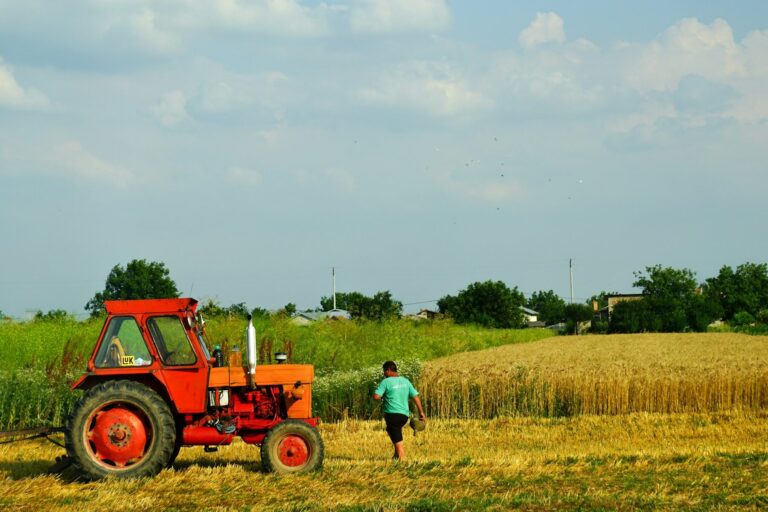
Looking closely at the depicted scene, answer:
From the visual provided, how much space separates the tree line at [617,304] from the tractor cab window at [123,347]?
4523cm

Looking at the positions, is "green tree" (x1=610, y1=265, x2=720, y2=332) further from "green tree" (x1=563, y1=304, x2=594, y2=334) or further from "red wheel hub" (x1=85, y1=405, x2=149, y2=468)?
"red wheel hub" (x1=85, y1=405, x2=149, y2=468)

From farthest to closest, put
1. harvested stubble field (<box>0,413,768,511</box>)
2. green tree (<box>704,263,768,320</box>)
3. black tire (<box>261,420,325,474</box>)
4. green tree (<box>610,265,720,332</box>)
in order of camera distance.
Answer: green tree (<box>704,263,768,320</box>), green tree (<box>610,265,720,332</box>), black tire (<box>261,420,325,474</box>), harvested stubble field (<box>0,413,768,511</box>)

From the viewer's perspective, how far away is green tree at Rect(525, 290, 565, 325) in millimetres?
152000

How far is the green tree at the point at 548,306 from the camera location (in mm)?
152000

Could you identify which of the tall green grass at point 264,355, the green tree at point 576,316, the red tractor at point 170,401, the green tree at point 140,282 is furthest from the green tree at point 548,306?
the red tractor at point 170,401

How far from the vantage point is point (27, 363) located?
25.2m

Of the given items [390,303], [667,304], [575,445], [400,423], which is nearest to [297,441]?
[400,423]

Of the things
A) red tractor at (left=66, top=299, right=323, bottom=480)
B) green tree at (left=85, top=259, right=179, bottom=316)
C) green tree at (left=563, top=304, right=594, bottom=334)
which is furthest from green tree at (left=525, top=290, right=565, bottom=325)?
red tractor at (left=66, top=299, right=323, bottom=480)

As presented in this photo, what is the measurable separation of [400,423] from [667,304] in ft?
234

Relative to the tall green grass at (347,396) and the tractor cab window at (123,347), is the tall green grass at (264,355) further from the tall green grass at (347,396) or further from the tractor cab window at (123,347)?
the tractor cab window at (123,347)

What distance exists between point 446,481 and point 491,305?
94.4 meters

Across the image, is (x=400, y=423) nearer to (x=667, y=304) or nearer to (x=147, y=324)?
(x=147, y=324)

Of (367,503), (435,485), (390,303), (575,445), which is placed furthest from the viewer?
(390,303)

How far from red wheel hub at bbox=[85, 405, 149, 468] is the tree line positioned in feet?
149
